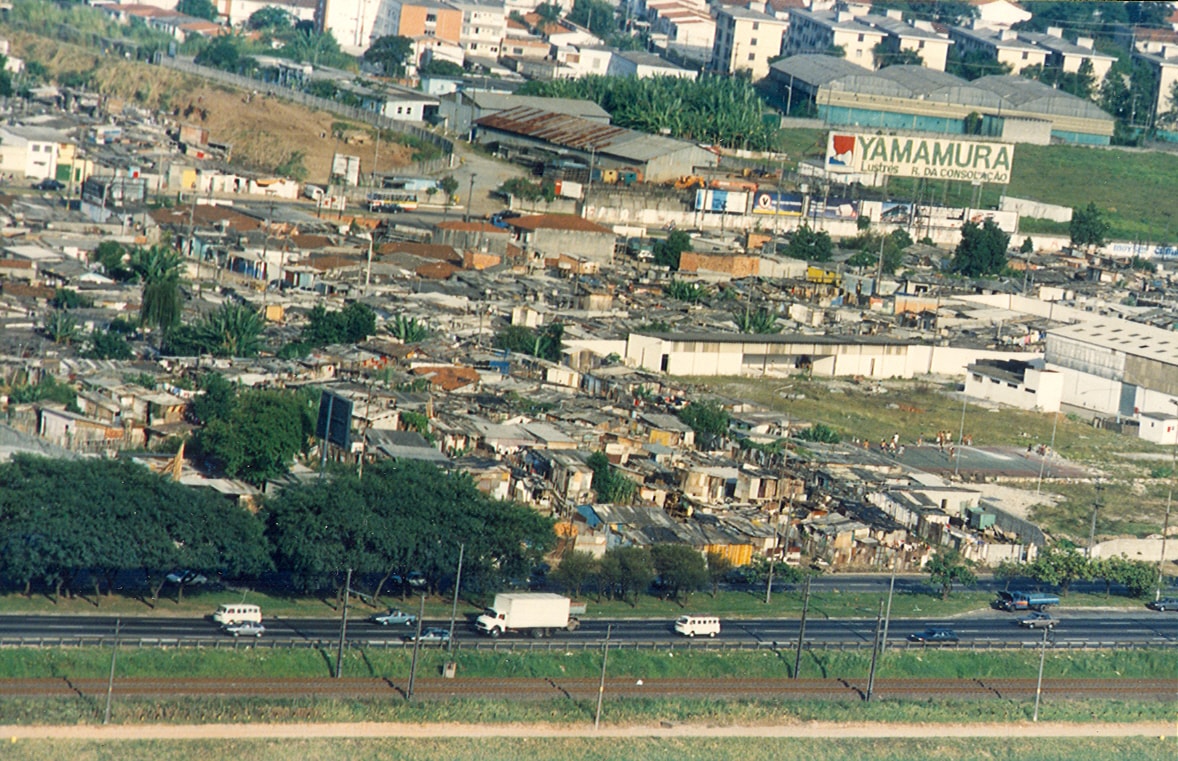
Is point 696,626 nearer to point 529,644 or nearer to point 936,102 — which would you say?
A: point 529,644

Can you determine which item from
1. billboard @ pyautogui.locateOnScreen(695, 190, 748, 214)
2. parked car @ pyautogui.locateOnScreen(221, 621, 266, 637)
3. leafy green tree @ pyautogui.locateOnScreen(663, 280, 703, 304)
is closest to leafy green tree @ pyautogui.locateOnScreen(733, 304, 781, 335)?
leafy green tree @ pyautogui.locateOnScreen(663, 280, 703, 304)

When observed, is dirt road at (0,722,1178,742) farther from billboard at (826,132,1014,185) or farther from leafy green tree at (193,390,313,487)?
billboard at (826,132,1014,185)

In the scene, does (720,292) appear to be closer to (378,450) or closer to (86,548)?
(378,450)

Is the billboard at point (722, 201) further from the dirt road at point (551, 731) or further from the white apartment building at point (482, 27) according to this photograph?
the dirt road at point (551, 731)

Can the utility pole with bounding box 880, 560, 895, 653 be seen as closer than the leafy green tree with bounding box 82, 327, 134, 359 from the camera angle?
Yes

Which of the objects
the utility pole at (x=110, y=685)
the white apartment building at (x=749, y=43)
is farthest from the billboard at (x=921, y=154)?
the utility pole at (x=110, y=685)


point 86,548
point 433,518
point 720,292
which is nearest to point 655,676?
point 433,518
